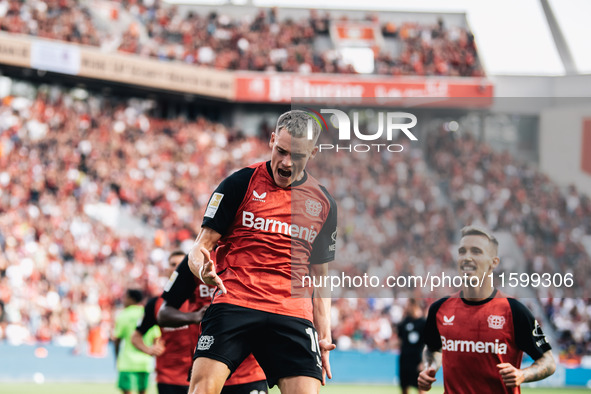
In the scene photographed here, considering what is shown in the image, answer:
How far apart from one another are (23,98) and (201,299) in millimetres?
23323

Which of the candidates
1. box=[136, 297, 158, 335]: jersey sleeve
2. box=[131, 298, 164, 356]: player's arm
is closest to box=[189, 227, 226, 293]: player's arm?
box=[131, 298, 164, 356]: player's arm

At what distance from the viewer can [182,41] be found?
3372 centimetres

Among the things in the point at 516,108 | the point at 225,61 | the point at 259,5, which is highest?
the point at 259,5

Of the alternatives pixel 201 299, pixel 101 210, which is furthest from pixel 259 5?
pixel 201 299

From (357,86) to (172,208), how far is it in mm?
11834

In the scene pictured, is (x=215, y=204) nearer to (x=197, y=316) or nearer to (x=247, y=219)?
(x=247, y=219)

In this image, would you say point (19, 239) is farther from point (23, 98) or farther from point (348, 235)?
point (348, 235)

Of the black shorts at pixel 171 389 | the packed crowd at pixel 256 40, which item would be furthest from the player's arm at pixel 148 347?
the packed crowd at pixel 256 40

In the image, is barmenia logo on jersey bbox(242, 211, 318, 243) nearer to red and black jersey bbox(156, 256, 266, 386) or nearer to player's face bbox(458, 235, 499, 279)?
player's face bbox(458, 235, 499, 279)

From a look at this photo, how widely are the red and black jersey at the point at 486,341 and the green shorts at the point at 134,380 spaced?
663 cm

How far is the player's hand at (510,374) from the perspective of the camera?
5.44m

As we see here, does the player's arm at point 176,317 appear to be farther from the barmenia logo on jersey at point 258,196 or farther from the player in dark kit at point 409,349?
the player in dark kit at point 409,349

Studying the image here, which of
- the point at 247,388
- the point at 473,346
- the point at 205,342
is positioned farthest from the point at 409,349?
the point at 205,342

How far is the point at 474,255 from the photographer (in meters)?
5.96
